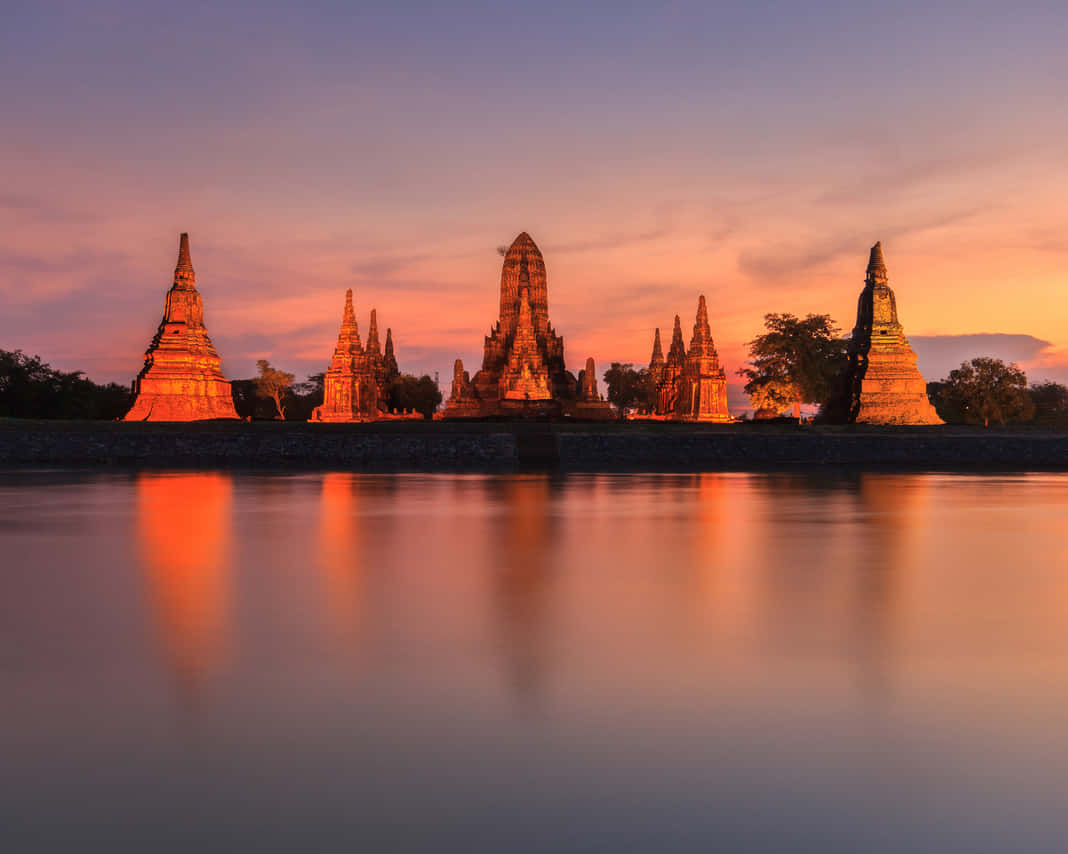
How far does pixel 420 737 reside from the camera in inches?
146

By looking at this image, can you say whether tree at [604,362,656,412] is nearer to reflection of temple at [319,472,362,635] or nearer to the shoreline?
the shoreline

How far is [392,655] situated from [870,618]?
3336 mm

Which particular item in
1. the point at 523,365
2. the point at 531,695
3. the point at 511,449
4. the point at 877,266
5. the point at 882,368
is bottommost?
the point at 531,695

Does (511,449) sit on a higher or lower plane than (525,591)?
higher

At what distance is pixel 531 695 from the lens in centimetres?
432

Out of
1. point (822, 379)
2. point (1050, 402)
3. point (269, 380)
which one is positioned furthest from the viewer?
point (1050, 402)

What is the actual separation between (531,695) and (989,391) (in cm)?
5498

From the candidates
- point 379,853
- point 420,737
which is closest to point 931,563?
point 420,737

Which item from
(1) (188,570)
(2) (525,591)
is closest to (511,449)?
(1) (188,570)

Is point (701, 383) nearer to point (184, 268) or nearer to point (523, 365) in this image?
point (523, 365)

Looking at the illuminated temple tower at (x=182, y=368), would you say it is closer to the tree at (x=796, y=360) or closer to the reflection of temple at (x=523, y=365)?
the reflection of temple at (x=523, y=365)

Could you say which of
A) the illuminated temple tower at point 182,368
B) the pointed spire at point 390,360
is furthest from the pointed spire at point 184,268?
the pointed spire at point 390,360

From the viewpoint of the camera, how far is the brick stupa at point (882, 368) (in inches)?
1524

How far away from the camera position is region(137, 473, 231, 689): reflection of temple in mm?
5242
